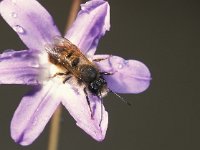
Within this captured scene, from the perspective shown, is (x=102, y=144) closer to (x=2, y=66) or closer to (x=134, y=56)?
(x=134, y=56)

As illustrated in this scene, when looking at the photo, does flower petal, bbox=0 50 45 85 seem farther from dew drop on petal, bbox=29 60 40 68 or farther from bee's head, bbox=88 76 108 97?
bee's head, bbox=88 76 108 97

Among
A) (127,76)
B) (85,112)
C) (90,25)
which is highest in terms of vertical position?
(90,25)

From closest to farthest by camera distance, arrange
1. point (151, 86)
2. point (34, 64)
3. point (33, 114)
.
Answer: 1. point (33, 114)
2. point (34, 64)
3. point (151, 86)

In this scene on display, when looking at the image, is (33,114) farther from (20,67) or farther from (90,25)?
(90,25)

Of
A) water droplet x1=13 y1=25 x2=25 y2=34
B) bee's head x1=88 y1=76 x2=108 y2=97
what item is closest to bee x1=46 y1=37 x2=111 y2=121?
bee's head x1=88 y1=76 x2=108 y2=97

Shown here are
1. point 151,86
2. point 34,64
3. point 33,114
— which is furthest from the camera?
point 151,86

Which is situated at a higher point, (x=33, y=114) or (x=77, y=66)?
(x=77, y=66)

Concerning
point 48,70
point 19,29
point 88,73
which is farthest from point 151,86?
point 19,29
